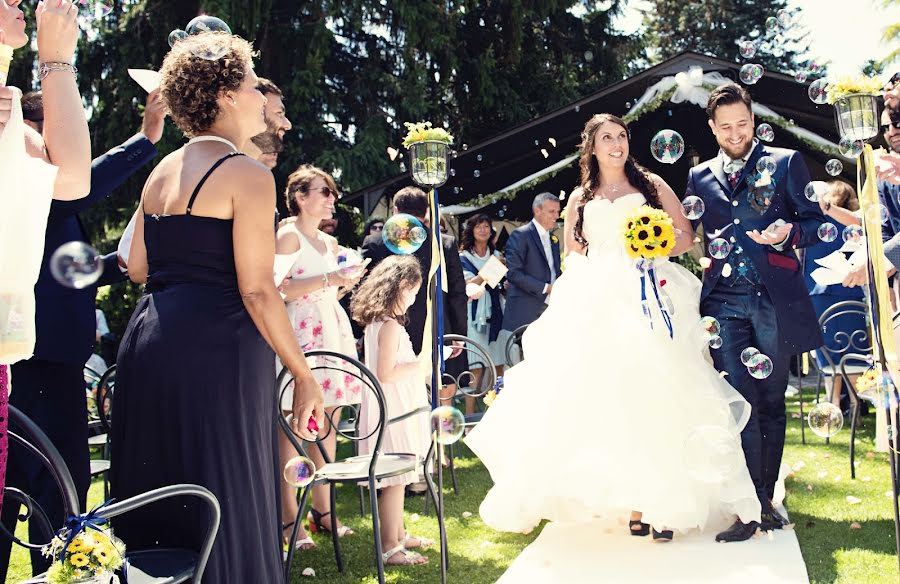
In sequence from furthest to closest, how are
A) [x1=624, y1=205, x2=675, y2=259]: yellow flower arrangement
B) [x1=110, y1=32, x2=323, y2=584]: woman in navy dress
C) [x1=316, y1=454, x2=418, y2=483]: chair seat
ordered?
1. [x1=624, y1=205, x2=675, y2=259]: yellow flower arrangement
2. [x1=316, y1=454, x2=418, y2=483]: chair seat
3. [x1=110, y1=32, x2=323, y2=584]: woman in navy dress

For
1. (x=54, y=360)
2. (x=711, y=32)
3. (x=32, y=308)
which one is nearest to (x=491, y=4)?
(x=54, y=360)

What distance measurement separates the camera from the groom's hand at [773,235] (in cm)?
376

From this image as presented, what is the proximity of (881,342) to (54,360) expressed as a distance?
9.15 ft

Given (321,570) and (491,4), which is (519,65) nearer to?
(491,4)

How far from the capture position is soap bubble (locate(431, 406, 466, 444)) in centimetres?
344

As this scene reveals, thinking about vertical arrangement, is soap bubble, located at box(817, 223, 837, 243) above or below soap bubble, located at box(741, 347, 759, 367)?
above

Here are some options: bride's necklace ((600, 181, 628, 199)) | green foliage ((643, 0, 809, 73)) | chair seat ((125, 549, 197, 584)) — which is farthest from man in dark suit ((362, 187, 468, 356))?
green foliage ((643, 0, 809, 73))

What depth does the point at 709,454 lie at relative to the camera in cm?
382

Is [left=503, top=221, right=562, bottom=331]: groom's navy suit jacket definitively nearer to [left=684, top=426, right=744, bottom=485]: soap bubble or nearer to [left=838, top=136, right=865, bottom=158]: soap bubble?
[left=684, top=426, right=744, bottom=485]: soap bubble

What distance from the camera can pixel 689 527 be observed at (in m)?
3.93

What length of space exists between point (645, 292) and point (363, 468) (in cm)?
157

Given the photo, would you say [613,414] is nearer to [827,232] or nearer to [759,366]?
[759,366]

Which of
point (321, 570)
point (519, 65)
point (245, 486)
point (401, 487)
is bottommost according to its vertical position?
point (321, 570)

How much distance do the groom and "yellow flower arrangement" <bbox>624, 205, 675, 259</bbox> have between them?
0.37m
